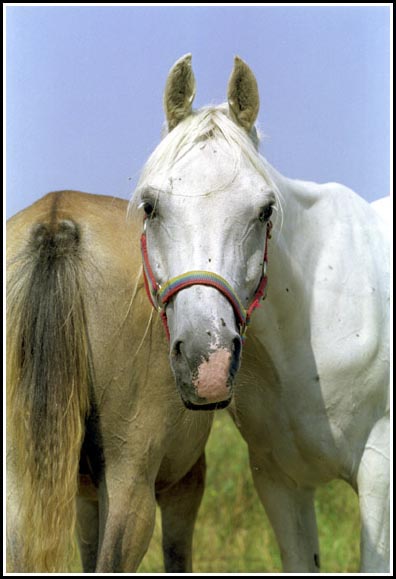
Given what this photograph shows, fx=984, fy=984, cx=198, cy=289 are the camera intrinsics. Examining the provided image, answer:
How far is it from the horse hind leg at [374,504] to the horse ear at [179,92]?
1.41 meters

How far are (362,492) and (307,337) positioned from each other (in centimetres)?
61

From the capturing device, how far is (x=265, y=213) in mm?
3252

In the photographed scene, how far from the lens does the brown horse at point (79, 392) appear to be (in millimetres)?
3354

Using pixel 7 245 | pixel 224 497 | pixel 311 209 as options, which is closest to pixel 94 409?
pixel 7 245

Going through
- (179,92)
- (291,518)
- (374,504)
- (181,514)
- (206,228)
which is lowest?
Answer: (181,514)

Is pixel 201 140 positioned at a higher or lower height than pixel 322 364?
higher

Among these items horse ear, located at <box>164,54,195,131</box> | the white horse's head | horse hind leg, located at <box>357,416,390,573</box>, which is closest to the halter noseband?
the white horse's head

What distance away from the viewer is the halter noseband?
297 cm

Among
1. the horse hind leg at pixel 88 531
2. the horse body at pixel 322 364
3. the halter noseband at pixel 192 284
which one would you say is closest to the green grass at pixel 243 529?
the horse hind leg at pixel 88 531

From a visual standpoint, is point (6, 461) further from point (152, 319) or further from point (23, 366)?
point (152, 319)

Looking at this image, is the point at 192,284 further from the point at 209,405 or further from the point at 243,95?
the point at 243,95

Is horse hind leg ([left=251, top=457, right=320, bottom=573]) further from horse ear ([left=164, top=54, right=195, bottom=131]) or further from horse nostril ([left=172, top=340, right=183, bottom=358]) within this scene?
horse ear ([left=164, top=54, right=195, bottom=131])

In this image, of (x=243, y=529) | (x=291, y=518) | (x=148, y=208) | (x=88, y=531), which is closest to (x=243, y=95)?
(x=148, y=208)

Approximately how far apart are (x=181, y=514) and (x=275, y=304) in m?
1.16
